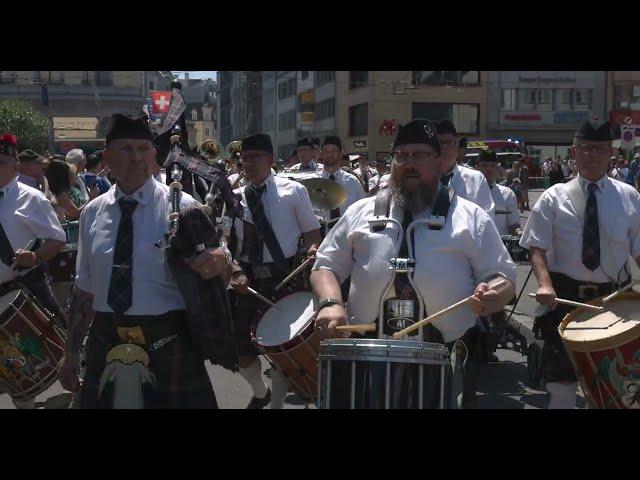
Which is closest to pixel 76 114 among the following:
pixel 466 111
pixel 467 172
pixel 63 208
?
pixel 466 111

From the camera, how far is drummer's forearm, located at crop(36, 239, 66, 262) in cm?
583

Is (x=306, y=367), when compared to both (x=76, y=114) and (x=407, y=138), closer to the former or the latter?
(x=407, y=138)

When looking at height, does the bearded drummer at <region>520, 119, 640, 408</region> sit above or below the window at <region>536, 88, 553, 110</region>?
below

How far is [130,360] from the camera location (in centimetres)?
400

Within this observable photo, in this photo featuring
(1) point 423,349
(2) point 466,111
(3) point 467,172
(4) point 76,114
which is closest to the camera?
(1) point 423,349

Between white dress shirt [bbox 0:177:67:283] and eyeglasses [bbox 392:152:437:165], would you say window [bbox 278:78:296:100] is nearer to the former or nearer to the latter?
white dress shirt [bbox 0:177:67:283]

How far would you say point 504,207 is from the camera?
887 centimetres

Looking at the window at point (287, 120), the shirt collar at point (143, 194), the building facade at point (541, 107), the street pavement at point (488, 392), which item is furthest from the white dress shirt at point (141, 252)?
the window at point (287, 120)

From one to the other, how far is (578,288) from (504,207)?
3577mm

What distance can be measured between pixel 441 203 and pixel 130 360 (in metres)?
1.58

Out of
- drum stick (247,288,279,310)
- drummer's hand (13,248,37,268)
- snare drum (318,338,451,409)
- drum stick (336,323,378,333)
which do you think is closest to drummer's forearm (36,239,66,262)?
drummer's hand (13,248,37,268)

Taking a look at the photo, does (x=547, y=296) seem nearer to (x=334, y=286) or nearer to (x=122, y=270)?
(x=334, y=286)

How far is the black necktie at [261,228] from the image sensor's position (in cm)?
641

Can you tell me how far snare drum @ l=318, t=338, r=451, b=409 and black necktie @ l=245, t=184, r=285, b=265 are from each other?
2947 mm
